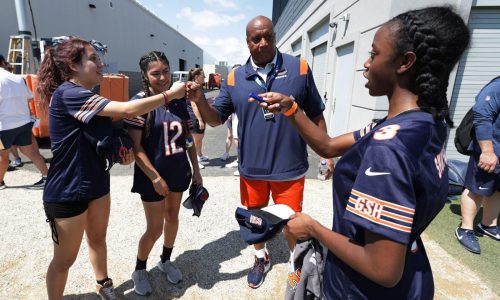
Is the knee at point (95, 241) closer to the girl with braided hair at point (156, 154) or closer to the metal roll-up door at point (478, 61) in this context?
the girl with braided hair at point (156, 154)

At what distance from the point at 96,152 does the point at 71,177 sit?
232 millimetres

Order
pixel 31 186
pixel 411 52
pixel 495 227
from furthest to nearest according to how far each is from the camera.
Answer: pixel 31 186 → pixel 495 227 → pixel 411 52

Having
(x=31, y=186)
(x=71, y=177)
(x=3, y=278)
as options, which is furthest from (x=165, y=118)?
(x=31, y=186)

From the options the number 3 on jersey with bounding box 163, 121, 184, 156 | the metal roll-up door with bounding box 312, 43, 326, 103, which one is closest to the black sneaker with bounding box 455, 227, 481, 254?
the number 3 on jersey with bounding box 163, 121, 184, 156

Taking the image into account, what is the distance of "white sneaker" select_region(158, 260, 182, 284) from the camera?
2805 millimetres

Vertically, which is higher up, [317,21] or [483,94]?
[317,21]

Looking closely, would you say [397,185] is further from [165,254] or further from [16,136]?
[16,136]

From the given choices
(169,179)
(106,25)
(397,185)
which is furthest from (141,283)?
(106,25)

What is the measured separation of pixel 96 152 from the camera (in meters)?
2.04

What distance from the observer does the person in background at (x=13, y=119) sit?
4.57 metres

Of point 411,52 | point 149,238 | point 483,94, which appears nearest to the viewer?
point 411,52

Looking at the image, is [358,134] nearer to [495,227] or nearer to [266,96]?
[266,96]

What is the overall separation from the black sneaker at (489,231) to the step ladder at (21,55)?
11113 millimetres

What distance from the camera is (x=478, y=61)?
17.0ft
